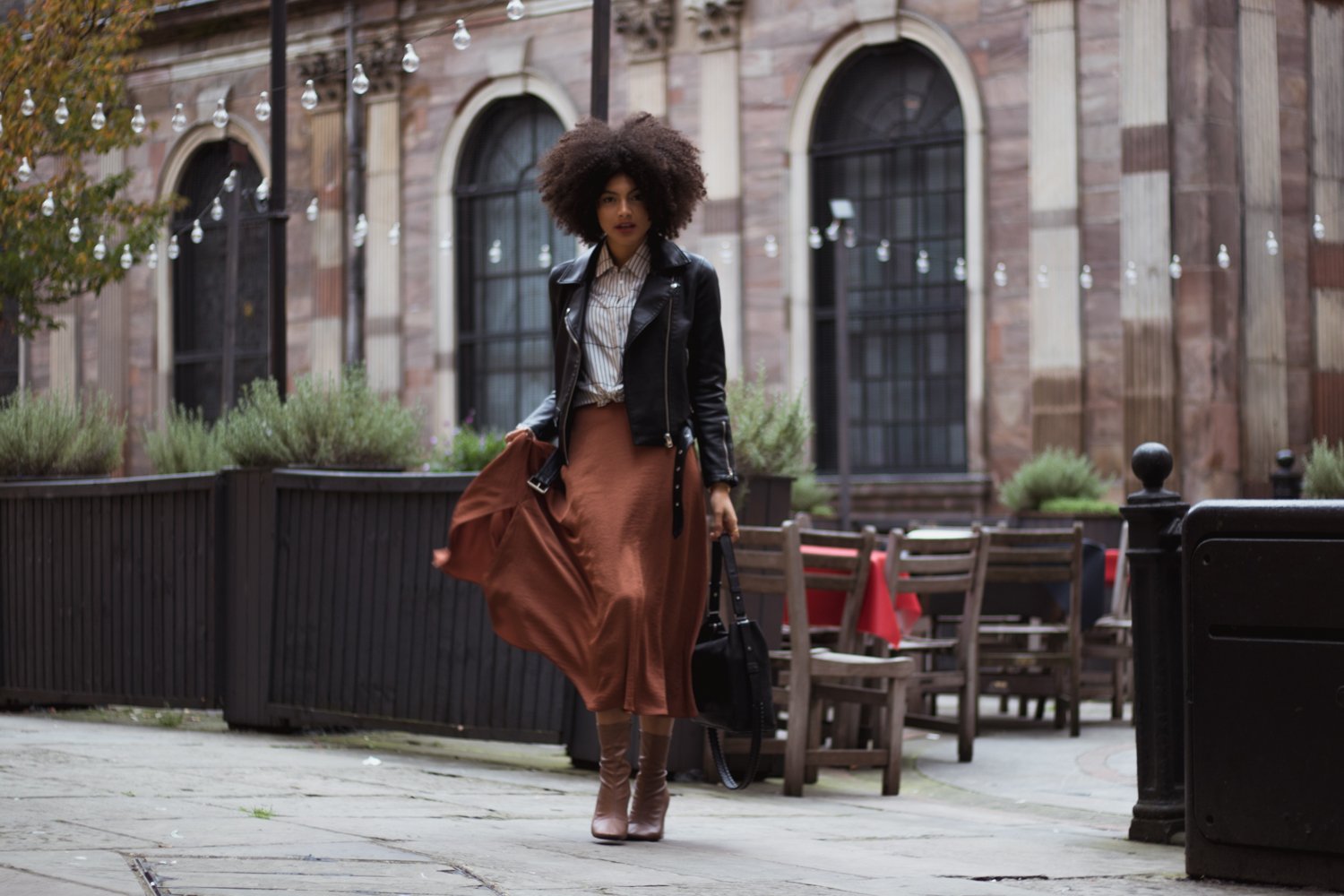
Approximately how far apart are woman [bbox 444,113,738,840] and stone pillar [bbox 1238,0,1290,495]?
14289 millimetres

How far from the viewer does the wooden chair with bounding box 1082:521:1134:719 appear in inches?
436

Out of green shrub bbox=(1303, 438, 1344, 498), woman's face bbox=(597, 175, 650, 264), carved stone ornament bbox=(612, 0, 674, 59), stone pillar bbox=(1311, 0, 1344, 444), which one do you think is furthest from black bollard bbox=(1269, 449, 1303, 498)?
woman's face bbox=(597, 175, 650, 264)

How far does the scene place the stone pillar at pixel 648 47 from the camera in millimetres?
22656

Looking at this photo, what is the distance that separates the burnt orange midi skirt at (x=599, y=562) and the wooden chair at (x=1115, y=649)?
216 inches

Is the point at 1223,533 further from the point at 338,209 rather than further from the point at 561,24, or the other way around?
the point at 338,209

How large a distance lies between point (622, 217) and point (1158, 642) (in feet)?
6.78

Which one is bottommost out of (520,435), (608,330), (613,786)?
(613,786)

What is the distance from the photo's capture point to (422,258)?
25.3m

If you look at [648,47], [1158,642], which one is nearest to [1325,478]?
[1158,642]

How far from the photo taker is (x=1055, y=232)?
19.8 m

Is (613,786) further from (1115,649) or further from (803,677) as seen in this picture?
(1115,649)

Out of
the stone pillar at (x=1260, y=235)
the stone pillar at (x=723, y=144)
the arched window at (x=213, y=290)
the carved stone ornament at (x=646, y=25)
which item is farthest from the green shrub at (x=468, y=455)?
the arched window at (x=213, y=290)

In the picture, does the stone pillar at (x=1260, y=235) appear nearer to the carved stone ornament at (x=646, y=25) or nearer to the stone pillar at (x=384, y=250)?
the carved stone ornament at (x=646, y=25)

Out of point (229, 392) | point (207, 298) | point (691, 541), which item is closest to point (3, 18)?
point (229, 392)
